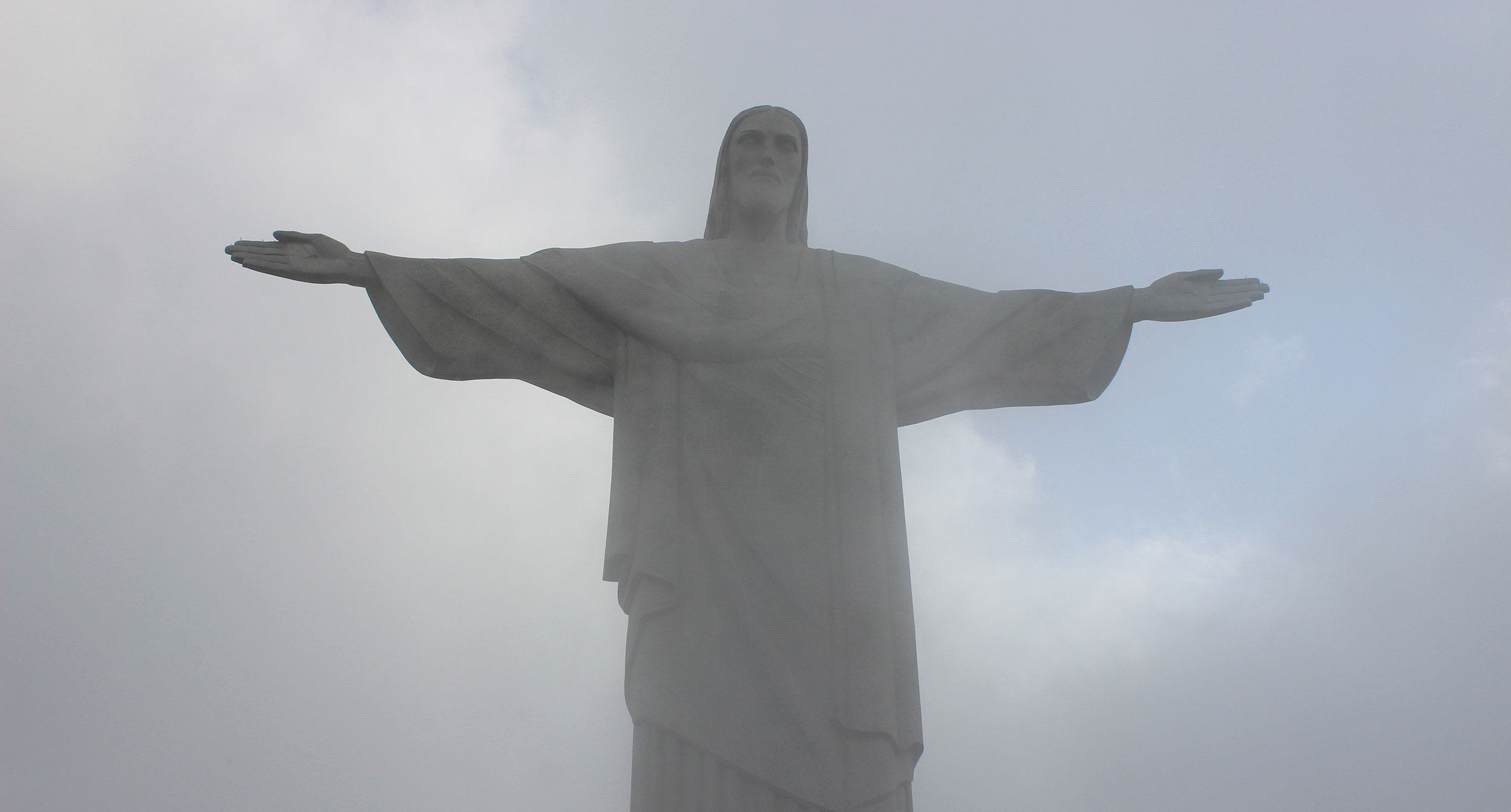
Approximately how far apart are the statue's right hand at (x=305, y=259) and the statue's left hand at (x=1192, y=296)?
476 centimetres

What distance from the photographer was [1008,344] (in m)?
7.37

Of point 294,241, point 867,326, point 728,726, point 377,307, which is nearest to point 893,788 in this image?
point 728,726

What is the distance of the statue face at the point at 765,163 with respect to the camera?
762 cm

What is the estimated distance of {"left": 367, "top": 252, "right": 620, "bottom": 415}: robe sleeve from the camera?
23.3ft

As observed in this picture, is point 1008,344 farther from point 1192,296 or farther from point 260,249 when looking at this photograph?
point 260,249

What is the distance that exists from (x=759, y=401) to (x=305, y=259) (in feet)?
9.13

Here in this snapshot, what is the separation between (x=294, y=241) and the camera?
6895 mm

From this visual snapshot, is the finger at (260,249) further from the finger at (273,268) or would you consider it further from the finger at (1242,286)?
the finger at (1242,286)

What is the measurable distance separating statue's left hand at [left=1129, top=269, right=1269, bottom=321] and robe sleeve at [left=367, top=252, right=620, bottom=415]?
10.8 ft

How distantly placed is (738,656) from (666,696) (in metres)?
0.41

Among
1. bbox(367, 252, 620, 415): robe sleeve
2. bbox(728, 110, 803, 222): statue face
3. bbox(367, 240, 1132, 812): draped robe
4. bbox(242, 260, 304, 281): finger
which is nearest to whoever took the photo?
bbox(367, 240, 1132, 812): draped robe

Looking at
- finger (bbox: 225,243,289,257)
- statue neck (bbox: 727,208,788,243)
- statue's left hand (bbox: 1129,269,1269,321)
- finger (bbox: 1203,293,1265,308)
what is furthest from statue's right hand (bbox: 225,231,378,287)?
finger (bbox: 1203,293,1265,308)

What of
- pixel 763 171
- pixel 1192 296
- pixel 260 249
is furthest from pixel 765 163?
pixel 260 249

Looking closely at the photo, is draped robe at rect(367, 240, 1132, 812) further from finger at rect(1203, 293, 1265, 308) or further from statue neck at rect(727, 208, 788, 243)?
finger at rect(1203, 293, 1265, 308)
